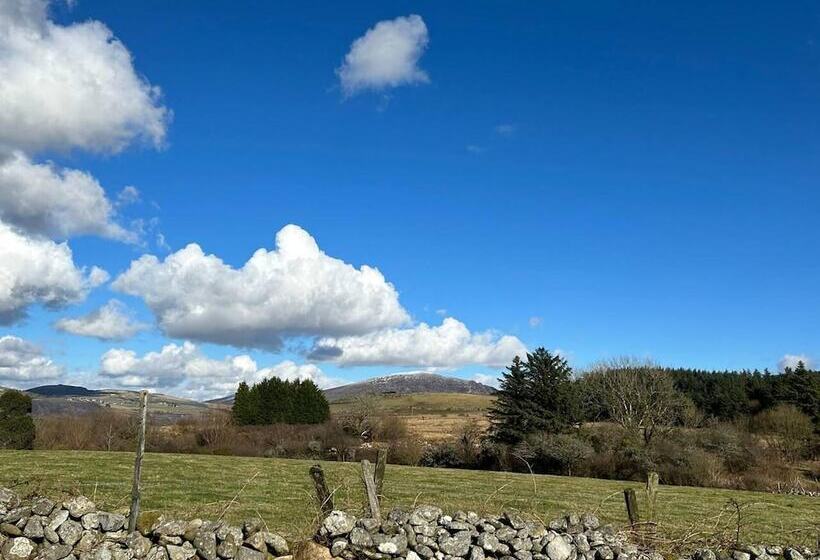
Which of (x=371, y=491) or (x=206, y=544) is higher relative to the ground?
(x=371, y=491)

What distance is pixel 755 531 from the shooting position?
1512 cm

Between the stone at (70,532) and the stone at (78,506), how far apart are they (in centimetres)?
11

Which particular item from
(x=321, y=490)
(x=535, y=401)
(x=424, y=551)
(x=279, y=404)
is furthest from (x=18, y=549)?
(x=279, y=404)

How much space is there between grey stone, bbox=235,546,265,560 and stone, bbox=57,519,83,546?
2.14 meters

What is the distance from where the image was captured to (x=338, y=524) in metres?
8.62

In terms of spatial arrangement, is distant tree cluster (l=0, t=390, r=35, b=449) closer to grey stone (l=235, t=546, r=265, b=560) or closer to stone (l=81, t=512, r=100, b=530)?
stone (l=81, t=512, r=100, b=530)

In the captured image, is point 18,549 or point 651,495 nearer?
point 18,549

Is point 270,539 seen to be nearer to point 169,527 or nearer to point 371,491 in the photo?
point 169,527

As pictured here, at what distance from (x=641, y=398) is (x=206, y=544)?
47.5 m

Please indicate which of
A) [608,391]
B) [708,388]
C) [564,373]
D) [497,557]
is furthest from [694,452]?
[708,388]

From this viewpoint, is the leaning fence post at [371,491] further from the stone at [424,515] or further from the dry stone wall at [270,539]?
the stone at [424,515]

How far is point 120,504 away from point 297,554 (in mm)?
3235

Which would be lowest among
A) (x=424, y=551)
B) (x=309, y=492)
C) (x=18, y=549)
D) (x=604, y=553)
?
(x=604, y=553)

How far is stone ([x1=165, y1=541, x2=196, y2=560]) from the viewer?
332 inches
